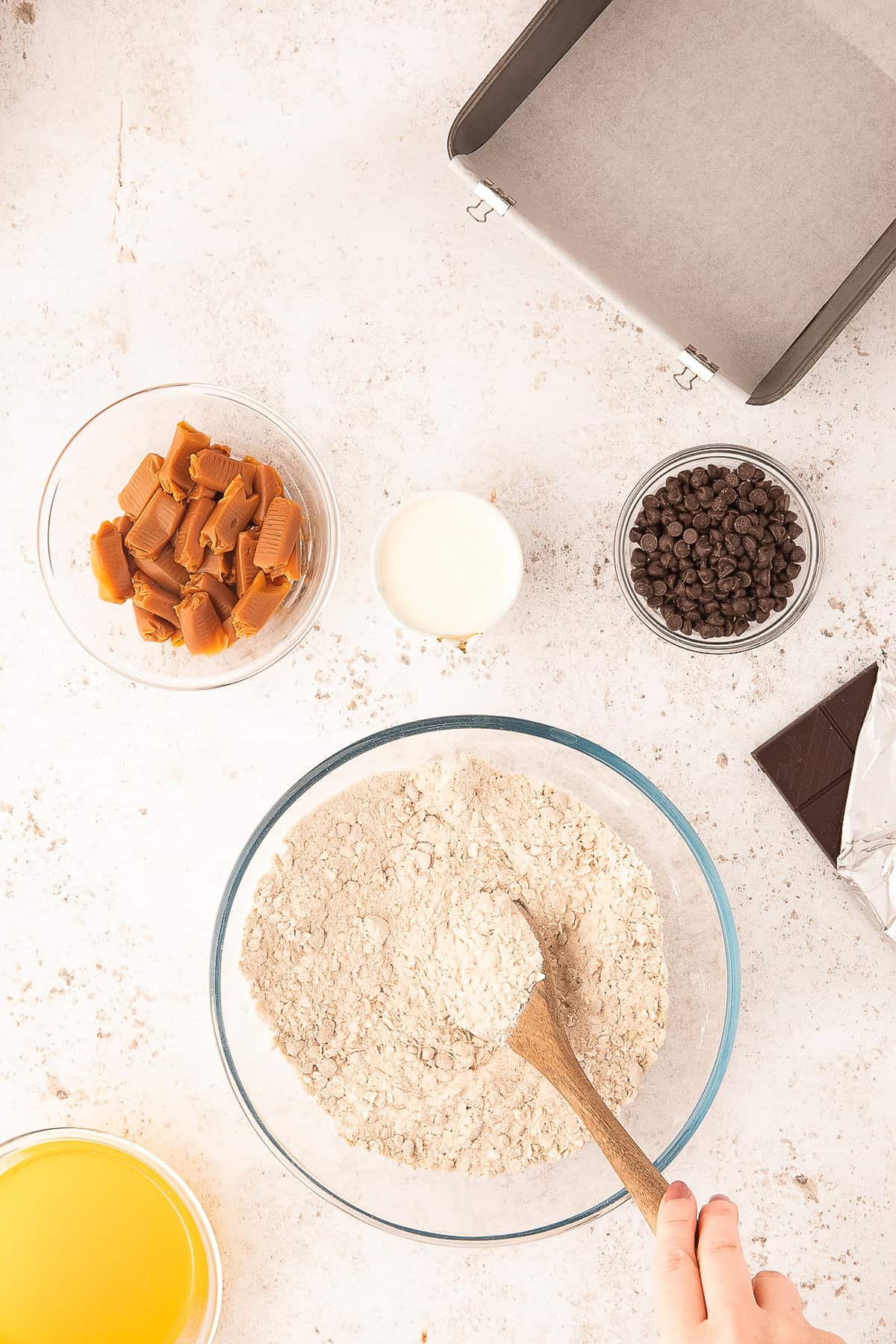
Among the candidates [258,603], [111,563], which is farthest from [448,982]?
[111,563]

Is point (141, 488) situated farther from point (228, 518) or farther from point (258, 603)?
point (258, 603)

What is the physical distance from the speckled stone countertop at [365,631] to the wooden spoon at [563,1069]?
0.43 metres

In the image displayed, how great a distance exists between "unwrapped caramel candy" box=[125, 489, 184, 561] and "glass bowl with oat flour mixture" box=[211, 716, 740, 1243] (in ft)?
1.70

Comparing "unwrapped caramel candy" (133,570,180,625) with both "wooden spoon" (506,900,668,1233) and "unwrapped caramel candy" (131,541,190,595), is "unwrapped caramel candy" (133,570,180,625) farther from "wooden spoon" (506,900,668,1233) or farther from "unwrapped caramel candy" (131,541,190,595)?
"wooden spoon" (506,900,668,1233)

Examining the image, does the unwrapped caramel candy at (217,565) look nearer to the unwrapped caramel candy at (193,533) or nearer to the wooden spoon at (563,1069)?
the unwrapped caramel candy at (193,533)

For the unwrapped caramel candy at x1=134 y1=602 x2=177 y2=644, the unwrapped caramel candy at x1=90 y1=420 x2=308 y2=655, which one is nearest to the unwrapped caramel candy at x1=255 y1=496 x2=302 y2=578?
the unwrapped caramel candy at x1=90 y1=420 x2=308 y2=655

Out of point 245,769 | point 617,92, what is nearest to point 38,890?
point 245,769

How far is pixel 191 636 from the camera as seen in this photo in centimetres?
169

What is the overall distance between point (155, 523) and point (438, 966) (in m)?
0.96

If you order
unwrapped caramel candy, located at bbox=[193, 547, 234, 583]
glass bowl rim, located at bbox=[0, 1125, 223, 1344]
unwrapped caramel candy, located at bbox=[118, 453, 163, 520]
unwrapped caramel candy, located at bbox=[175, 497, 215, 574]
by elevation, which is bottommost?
glass bowl rim, located at bbox=[0, 1125, 223, 1344]

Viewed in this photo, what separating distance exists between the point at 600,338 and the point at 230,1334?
218 centimetres

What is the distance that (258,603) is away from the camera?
5.53 feet

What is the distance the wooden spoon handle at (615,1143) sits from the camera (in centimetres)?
147

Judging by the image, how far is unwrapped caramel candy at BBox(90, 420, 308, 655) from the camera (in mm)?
1663
